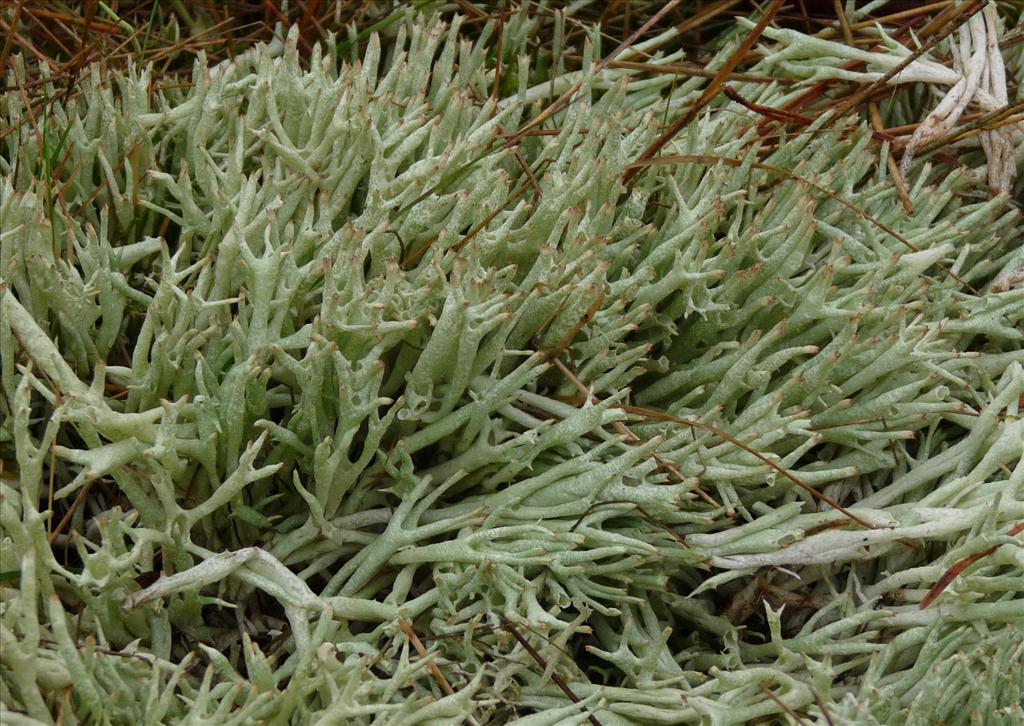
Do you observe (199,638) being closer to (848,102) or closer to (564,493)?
(564,493)

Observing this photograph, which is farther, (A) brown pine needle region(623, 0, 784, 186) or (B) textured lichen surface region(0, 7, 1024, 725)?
(A) brown pine needle region(623, 0, 784, 186)

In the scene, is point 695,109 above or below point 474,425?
above

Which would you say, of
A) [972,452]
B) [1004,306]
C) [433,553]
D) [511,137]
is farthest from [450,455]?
[1004,306]

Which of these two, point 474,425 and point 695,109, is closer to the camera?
point 474,425

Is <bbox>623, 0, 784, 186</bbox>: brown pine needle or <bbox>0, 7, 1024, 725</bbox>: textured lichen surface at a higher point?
<bbox>623, 0, 784, 186</bbox>: brown pine needle

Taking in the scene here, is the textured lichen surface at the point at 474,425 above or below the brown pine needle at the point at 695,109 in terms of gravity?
below

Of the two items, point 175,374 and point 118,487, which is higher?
point 175,374

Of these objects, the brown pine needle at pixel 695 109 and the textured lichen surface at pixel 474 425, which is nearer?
the textured lichen surface at pixel 474 425

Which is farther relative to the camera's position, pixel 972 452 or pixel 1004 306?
pixel 1004 306
